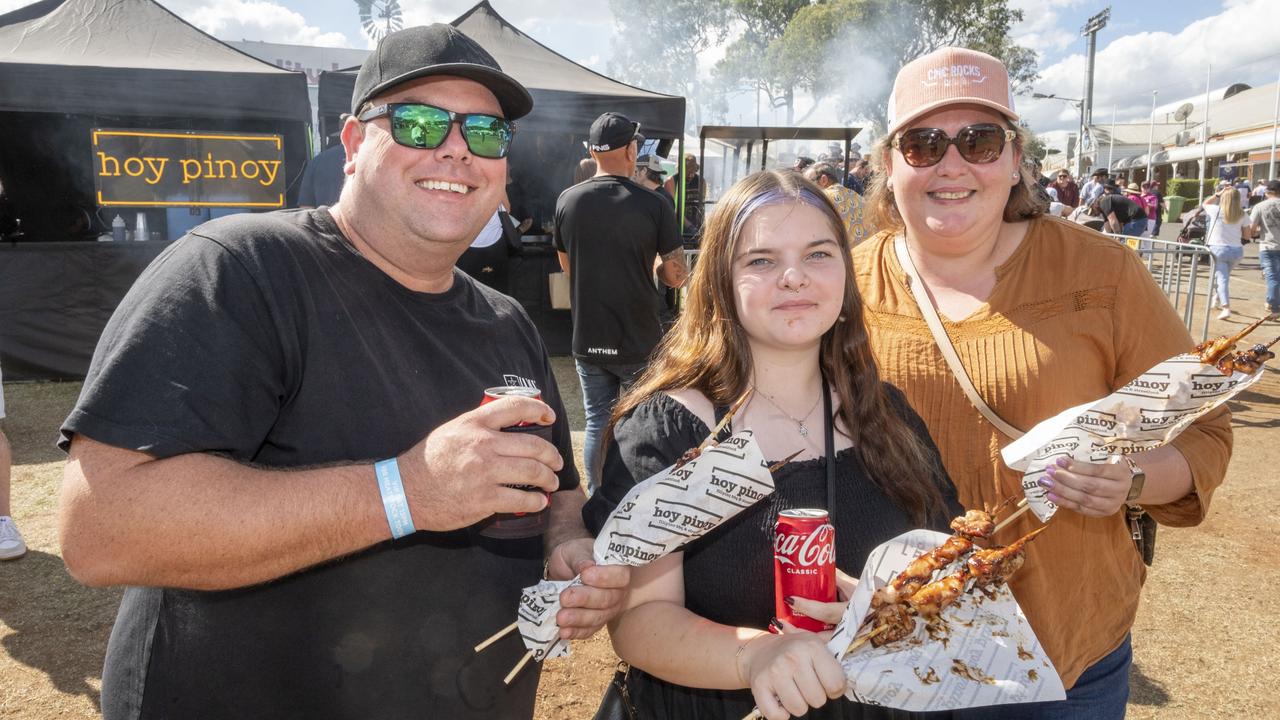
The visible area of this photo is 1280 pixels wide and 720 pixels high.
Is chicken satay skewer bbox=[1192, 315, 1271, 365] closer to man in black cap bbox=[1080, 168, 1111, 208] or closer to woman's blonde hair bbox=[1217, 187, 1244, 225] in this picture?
woman's blonde hair bbox=[1217, 187, 1244, 225]

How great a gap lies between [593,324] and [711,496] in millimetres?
3759

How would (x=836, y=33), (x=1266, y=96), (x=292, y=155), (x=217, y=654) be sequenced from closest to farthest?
(x=217, y=654), (x=292, y=155), (x=836, y=33), (x=1266, y=96)

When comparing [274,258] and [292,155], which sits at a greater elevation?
Result: [292,155]

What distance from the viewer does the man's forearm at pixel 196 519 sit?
1.33 meters

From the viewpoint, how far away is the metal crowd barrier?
9.08m

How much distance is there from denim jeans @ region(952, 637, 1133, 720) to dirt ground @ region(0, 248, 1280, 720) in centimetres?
173

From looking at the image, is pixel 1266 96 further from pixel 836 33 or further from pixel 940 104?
pixel 940 104

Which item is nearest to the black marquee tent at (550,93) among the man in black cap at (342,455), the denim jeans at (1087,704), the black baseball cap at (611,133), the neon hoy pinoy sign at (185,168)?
the neon hoy pinoy sign at (185,168)

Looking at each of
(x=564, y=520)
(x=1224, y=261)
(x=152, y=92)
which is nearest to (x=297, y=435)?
(x=564, y=520)

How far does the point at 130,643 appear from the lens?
5.14ft

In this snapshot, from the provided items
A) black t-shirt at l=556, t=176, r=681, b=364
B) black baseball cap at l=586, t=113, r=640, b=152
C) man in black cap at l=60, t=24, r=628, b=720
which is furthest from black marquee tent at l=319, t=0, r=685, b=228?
man in black cap at l=60, t=24, r=628, b=720

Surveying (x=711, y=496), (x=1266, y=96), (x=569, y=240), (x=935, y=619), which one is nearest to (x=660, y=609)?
(x=711, y=496)

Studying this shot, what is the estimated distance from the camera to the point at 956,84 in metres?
2.23

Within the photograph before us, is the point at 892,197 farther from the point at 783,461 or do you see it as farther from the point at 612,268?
the point at 612,268
